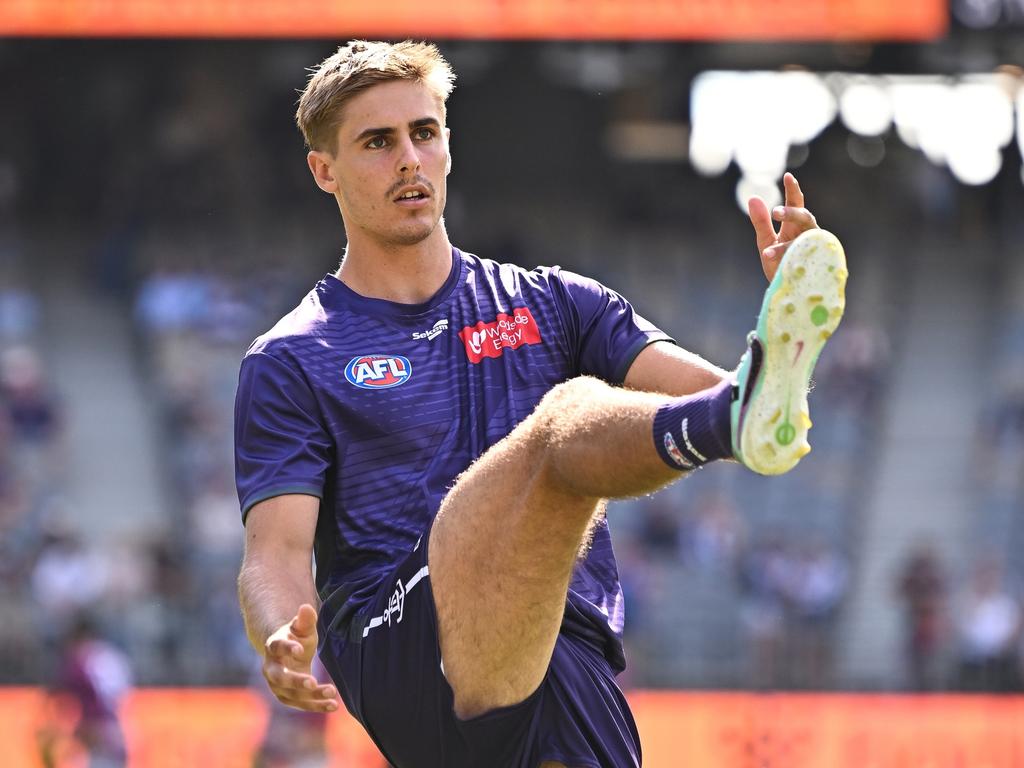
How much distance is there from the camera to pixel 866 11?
12.9 meters

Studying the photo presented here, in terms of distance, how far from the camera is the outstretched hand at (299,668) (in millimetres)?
3449

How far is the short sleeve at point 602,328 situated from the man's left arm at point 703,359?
3 centimetres

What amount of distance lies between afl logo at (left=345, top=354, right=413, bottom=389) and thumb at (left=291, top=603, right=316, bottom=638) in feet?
2.92

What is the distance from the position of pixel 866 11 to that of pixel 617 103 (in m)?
5.65

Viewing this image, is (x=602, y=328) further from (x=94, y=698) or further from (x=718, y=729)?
(x=718, y=729)

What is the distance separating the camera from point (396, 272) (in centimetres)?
444

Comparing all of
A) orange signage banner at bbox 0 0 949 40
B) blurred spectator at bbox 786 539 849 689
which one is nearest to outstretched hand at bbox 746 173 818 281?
orange signage banner at bbox 0 0 949 40

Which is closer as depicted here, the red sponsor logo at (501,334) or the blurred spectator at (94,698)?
the red sponsor logo at (501,334)

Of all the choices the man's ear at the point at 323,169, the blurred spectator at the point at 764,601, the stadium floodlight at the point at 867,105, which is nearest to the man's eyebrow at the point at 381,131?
the man's ear at the point at 323,169

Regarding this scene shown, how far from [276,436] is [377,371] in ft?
0.98

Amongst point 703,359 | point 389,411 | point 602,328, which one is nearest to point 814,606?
point 602,328

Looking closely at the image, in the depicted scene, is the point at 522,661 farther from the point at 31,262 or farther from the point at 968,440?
the point at 31,262

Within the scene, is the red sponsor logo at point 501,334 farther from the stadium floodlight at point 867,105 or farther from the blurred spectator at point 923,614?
the stadium floodlight at point 867,105

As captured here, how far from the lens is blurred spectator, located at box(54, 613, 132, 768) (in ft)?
35.5
